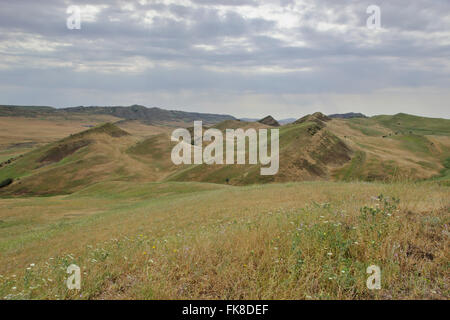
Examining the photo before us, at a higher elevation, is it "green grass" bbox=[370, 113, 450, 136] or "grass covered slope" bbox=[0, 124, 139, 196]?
"green grass" bbox=[370, 113, 450, 136]

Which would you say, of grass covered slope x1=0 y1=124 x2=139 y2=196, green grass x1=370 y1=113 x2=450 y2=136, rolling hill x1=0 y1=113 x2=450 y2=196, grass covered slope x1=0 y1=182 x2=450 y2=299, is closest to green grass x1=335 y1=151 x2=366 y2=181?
rolling hill x1=0 y1=113 x2=450 y2=196

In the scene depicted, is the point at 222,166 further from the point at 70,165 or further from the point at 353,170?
the point at 70,165

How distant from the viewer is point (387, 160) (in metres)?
61.7

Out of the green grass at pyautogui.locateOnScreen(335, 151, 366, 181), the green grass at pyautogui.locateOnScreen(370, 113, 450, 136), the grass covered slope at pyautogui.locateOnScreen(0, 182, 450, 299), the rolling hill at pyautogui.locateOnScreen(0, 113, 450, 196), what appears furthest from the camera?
the green grass at pyautogui.locateOnScreen(370, 113, 450, 136)

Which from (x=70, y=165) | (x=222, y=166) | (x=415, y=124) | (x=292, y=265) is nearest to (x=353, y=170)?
(x=222, y=166)

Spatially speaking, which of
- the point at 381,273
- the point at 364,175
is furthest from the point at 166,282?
the point at 364,175

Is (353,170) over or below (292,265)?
below

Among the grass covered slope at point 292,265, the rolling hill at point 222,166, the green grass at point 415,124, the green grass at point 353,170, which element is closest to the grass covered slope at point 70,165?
the rolling hill at point 222,166

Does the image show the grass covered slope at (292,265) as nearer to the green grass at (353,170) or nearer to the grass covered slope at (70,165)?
the green grass at (353,170)

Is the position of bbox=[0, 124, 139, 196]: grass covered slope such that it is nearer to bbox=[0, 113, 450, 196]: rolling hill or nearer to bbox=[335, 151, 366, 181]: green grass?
bbox=[0, 113, 450, 196]: rolling hill

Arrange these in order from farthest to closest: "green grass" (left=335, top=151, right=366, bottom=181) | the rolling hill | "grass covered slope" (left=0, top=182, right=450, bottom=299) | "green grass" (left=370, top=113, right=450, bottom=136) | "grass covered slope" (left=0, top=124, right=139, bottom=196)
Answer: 1. "green grass" (left=370, top=113, right=450, bottom=136)
2. "grass covered slope" (left=0, top=124, right=139, bottom=196)
3. the rolling hill
4. "green grass" (left=335, top=151, right=366, bottom=181)
5. "grass covered slope" (left=0, top=182, right=450, bottom=299)

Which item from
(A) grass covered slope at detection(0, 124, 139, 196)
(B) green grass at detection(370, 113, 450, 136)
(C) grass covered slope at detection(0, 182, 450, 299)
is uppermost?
(B) green grass at detection(370, 113, 450, 136)

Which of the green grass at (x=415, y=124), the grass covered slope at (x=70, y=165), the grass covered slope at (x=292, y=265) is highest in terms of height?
the green grass at (x=415, y=124)
